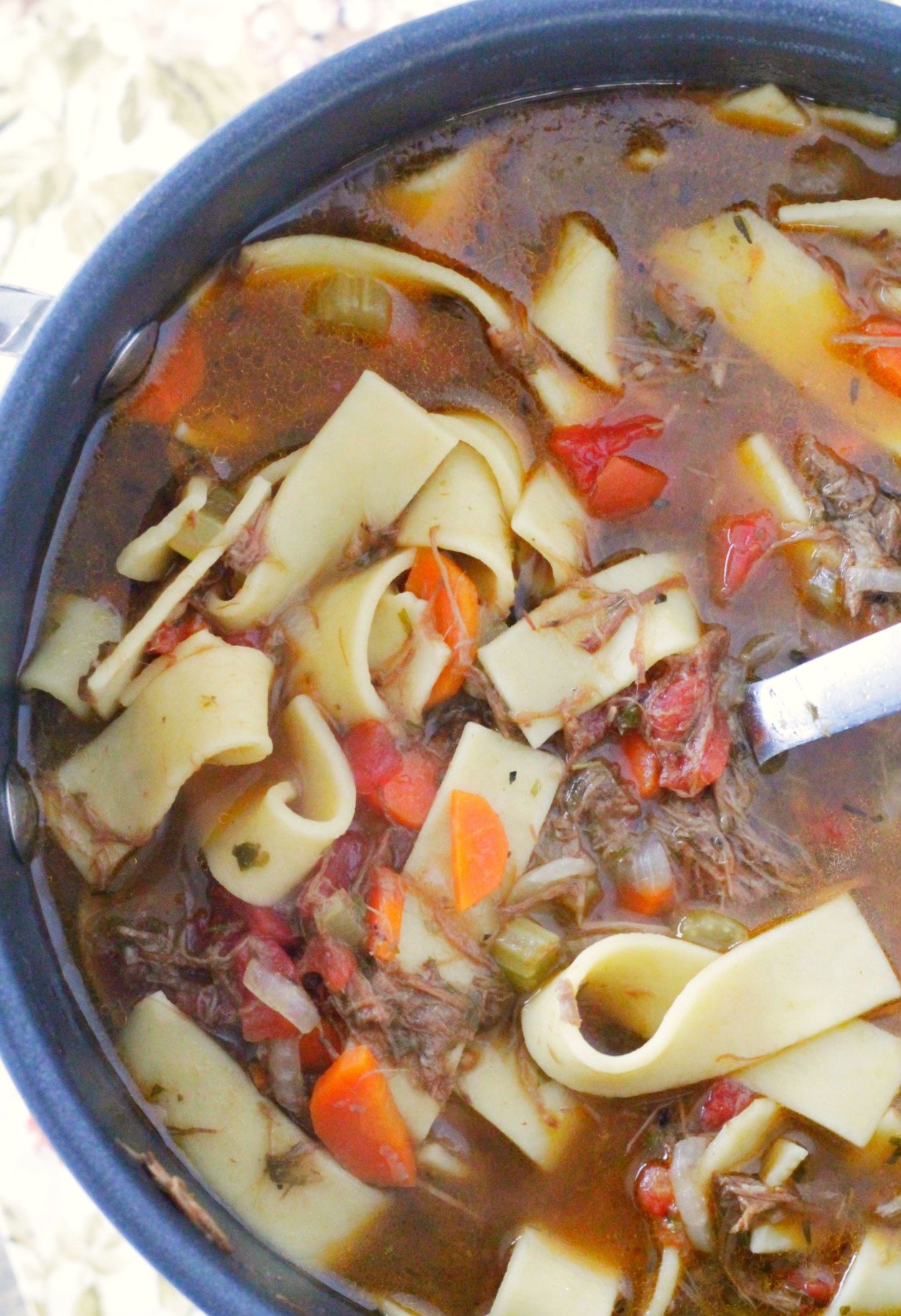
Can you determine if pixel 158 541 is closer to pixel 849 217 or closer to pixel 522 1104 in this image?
A: pixel 522 1104

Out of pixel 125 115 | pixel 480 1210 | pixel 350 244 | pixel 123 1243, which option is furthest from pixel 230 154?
pixel 123 1243

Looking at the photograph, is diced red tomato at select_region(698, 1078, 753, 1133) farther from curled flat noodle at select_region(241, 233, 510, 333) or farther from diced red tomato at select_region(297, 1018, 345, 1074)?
curled flat noodle at select_region(241, 233, 510, 333)

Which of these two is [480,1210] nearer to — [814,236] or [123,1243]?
[123,1243]

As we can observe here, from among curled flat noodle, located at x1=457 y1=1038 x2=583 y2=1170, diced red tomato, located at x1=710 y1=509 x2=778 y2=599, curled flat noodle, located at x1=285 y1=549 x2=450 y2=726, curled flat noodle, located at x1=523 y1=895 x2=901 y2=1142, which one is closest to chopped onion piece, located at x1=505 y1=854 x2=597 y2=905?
curled flat noodle, located at x1=523 y1=895 x2=901 y2=1142

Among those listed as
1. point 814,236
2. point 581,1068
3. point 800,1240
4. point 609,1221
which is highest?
point 814,236

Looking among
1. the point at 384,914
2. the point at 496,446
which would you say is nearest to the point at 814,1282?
the point at 384,914

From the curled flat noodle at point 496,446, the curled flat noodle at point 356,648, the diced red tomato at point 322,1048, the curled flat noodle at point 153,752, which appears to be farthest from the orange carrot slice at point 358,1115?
the curled flat noodle at point 496,446

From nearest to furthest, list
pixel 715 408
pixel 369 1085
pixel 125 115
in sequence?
pixel 369 1085 < pixel 715 408 < pixel 125 115

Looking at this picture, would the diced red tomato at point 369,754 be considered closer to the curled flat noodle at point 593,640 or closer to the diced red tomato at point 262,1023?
the curled flat noodle at point 593,640
